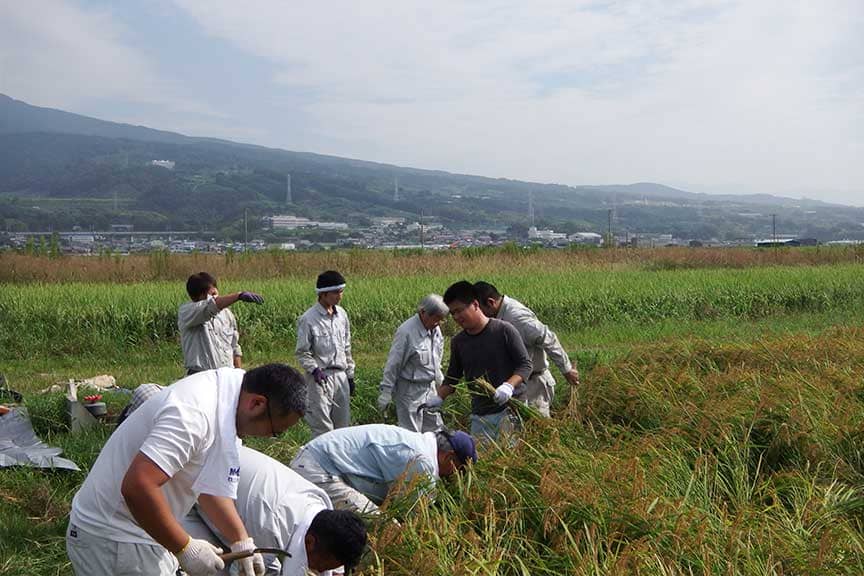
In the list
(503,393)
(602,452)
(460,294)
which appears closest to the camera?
(602,452)

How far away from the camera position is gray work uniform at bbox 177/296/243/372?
772cm

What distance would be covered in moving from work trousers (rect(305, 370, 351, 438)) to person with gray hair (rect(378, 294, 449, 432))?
18.8 inches

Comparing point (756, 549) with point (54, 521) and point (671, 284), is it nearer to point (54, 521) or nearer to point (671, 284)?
point (54, 521)

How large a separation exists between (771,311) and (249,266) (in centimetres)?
1246

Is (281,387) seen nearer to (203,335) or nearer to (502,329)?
(502,329)

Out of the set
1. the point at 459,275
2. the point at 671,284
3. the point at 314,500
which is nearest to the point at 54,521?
the point at 314,500

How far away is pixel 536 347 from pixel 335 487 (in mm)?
2856

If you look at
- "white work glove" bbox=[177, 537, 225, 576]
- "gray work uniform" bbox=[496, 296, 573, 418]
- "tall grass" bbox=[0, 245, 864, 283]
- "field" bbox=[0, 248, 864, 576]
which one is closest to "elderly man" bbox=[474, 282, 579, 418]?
"gray work uniform" bbox=[496, 296, 573, 418]

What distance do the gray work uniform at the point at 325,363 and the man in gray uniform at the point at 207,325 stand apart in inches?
19.6

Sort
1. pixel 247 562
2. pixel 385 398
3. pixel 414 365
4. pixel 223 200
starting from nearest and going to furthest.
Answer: pixel 247 562, pixel 385 398, pixel 414 365, pixel 223 200

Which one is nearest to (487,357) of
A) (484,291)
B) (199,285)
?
(484,291)

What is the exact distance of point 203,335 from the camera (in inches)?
312

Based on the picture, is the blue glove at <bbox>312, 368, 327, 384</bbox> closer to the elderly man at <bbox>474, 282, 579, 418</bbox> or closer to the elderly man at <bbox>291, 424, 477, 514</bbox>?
the elderly man at <bbox>474, 282, 579, 418</bbox>

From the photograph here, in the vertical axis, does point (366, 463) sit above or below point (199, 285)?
below
